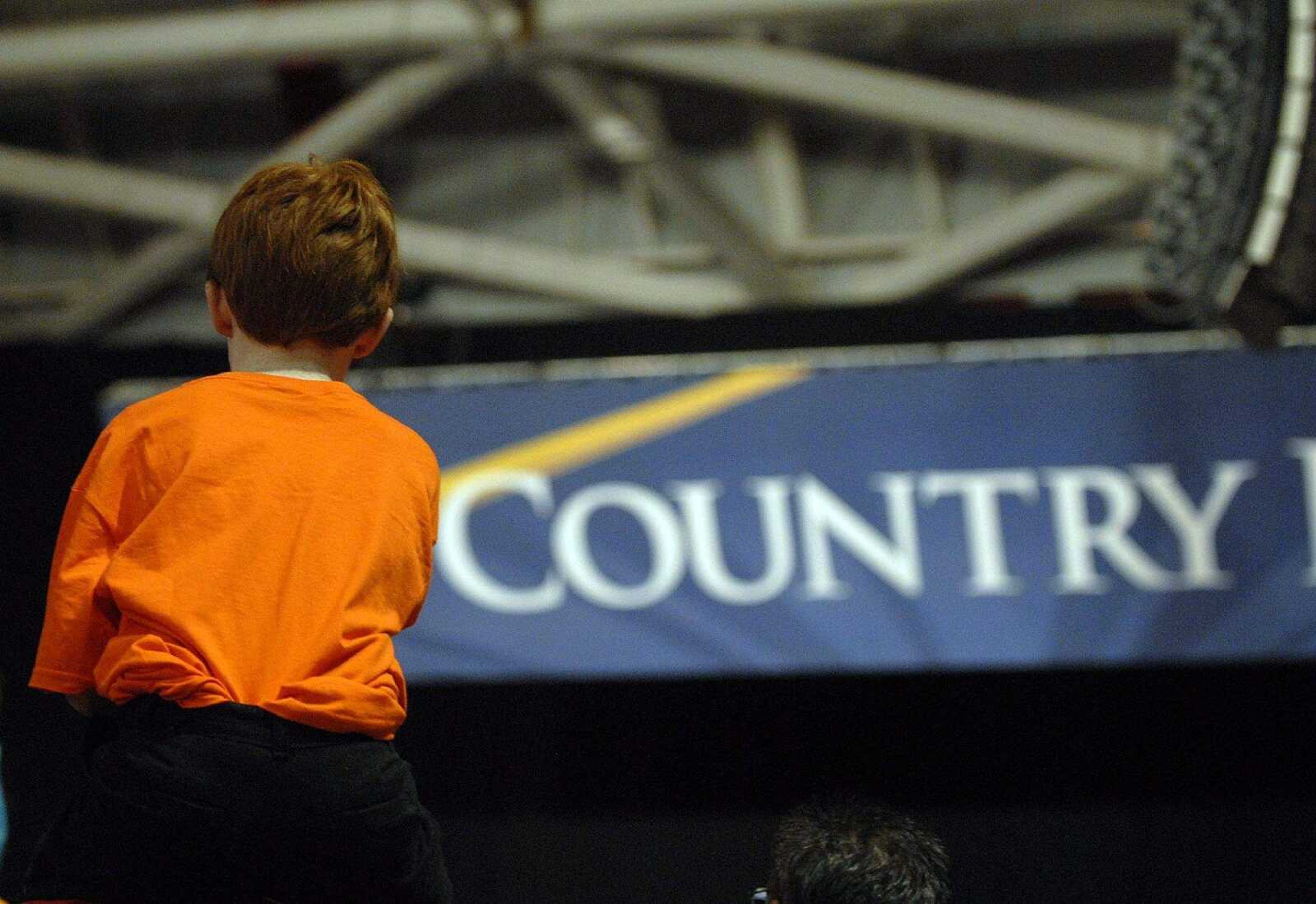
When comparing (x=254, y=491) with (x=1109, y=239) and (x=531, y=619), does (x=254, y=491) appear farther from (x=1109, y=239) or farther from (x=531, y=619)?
(x=1109, y=239)

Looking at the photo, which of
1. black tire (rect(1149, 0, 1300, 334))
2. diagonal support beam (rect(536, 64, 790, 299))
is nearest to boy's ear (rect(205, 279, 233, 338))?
black tire (rect(1149, 0, 1300, 334))

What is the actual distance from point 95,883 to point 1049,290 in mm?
5504

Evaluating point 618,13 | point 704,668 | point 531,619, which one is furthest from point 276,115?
point 704,668

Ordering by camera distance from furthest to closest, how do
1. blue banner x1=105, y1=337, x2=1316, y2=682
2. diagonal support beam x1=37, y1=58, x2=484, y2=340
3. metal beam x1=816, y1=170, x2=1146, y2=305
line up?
1. metal beam x1=816, y1=170, x2=1146, y2=305
2. diagonal support beam x1=37, y1=58, x2=484, y2=340
3. blue banner x1=105, y1=337, x2=1316, y2=682

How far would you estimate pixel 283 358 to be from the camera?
119 cm

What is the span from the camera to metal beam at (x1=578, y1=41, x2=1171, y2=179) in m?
5.07

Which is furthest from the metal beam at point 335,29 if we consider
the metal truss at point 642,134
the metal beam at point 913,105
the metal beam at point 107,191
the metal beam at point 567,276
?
the metal beam at point 567,276

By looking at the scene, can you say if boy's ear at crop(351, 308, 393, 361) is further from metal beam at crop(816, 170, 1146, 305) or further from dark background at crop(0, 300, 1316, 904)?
metal beam at crop(816, 170, 1146, 305)

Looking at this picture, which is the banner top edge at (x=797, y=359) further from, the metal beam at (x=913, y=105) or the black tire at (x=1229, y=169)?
the metal beam at (x=913, y=105)

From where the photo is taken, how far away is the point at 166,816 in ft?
3.43

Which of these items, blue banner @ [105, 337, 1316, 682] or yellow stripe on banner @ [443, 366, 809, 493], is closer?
blue banner @ [105, 337, 1316, 682]

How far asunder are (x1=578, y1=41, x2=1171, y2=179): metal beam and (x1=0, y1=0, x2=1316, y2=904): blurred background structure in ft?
0.04

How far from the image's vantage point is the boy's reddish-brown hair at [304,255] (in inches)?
44.8

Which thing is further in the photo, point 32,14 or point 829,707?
point 32,14
